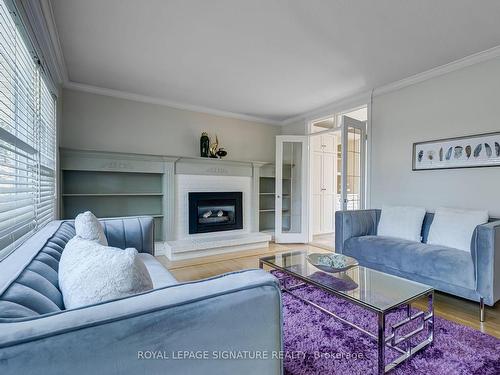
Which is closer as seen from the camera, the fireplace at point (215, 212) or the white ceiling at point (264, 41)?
the white ceiling at point (264, 41)

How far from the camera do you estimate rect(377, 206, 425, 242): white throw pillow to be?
9.57ft

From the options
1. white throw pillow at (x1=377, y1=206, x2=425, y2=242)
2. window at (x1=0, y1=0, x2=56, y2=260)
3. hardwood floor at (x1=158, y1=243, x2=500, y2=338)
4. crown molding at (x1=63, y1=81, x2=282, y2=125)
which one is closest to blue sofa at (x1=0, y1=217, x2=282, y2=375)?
window at (x1=0, y1=0, x2=56, y2=260)

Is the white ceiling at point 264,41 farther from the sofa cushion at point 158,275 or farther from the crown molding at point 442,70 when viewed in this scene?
the sofa cushion at point 158,275

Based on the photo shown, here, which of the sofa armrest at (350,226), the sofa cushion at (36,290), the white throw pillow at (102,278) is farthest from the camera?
the sofa armrest at (350,226)

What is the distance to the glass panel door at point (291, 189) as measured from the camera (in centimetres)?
479

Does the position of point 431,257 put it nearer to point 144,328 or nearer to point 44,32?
point 144,328

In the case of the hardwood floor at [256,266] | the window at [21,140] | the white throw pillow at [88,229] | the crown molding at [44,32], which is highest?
the crown molding at [44,32]

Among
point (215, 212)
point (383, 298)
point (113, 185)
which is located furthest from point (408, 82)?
point (113, 185)

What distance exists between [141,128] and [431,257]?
156 inches

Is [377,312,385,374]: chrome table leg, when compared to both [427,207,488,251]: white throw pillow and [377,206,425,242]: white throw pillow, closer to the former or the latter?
[427,207,488,251]: white throw pillow

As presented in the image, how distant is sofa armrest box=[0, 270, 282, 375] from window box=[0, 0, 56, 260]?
96 centimetres

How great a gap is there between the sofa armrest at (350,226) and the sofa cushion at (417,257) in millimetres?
83

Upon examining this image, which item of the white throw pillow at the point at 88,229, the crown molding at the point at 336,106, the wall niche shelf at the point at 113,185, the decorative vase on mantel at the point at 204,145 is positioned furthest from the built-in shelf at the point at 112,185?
the crown molding at the point at 336,106

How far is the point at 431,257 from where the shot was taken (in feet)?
7.75
